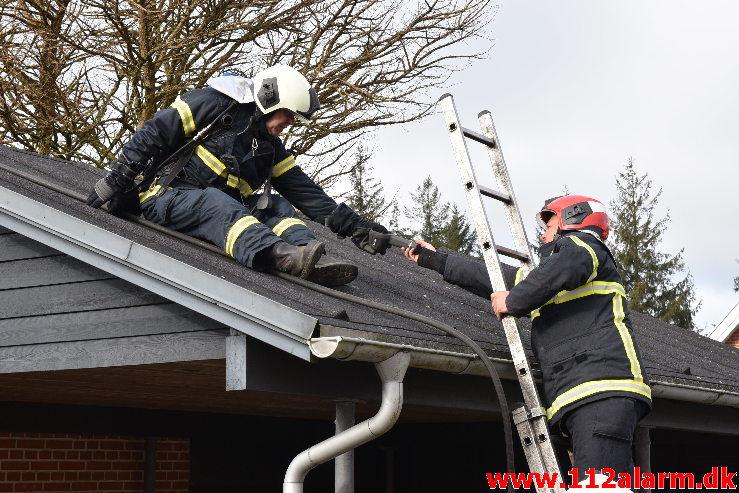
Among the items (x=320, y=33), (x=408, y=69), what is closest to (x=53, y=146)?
(x=320, y=33)

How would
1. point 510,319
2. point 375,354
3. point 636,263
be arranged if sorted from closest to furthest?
1. point 375,354
2. point 510,319
3. point 636,263

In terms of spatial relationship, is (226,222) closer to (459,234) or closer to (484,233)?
(484,233)

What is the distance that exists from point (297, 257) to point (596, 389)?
161 cm

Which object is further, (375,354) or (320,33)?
(320,33)

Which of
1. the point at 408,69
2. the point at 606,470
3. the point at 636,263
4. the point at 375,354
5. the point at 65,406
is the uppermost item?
the point at 636,263

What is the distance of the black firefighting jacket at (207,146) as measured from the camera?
18.4 ft

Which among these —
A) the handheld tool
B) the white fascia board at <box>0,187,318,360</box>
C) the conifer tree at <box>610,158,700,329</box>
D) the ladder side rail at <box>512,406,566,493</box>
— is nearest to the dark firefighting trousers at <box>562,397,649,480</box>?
the ladder side rail at <box>512,406,566,493</box>

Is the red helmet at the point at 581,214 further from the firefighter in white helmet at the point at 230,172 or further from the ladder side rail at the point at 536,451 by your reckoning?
the firefighter in white helmet at the point at 230,172

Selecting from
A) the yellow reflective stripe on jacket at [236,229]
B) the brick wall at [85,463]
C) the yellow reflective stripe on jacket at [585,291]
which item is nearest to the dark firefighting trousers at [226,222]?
the yellow reflective stripe on jacket at [236,229]

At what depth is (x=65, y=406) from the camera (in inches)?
316

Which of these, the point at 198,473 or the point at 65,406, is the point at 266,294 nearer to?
the point at 65,406

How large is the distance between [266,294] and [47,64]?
10266mm

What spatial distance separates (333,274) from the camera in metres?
Answer: 5.56

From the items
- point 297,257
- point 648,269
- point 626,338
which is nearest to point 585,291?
point 626,338
